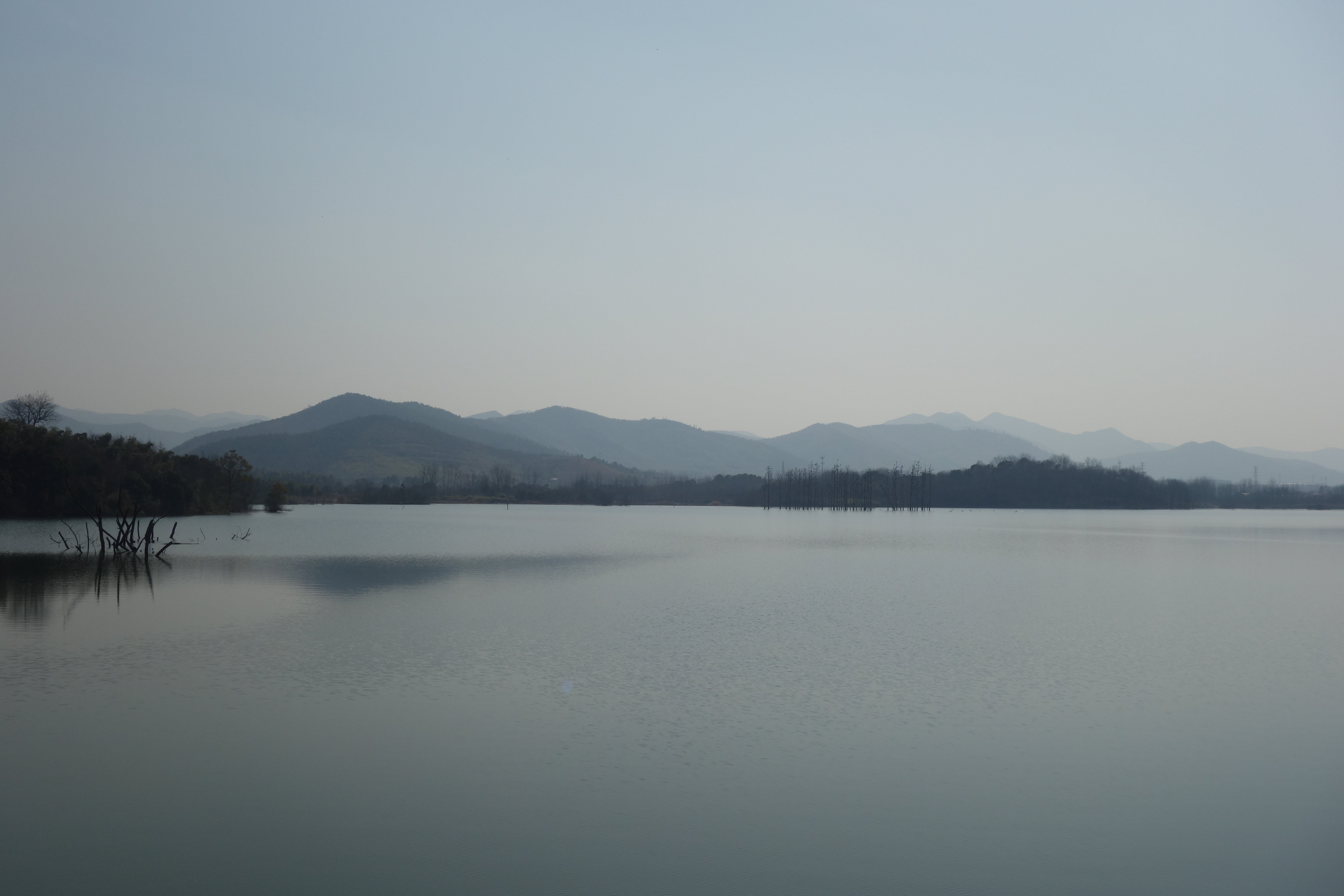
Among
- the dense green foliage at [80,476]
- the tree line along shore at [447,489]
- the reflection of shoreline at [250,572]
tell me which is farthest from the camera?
the tree line along shore at [447,489]

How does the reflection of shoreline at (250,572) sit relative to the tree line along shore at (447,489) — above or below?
below

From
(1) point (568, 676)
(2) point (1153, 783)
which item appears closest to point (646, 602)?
(1) point (568, 676)

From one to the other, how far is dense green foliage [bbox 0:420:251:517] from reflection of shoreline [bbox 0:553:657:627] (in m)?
25.3

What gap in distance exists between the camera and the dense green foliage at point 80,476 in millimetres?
61438

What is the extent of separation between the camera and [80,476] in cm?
6469

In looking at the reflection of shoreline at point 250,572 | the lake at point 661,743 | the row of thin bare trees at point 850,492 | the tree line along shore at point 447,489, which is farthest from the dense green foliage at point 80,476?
the row of thin bare trees at point 850,492

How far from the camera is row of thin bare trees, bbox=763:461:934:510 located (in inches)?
6142

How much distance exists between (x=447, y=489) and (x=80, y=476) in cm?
13165

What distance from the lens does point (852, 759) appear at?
11.2 meters

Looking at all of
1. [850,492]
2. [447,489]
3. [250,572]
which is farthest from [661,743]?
[447,489]

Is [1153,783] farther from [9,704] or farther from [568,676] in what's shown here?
[9,704]

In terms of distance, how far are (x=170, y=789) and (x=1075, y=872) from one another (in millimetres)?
9150

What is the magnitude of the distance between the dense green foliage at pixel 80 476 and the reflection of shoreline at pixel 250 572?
2534 centimetres

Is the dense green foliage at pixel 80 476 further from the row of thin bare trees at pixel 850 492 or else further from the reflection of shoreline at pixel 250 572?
the row of thin bare trees at pixel 850 492
